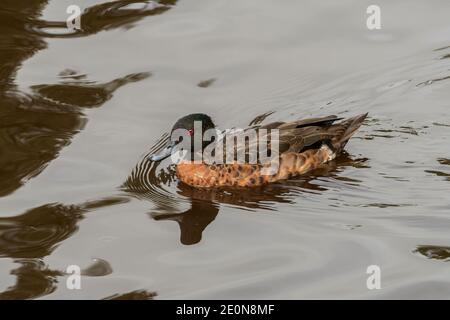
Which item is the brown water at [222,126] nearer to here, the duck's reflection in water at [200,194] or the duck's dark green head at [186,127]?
the duck's reflection in water at [200,194]

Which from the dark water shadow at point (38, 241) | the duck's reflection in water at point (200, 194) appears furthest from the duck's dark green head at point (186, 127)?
the dark water shadow at point (38, 241)

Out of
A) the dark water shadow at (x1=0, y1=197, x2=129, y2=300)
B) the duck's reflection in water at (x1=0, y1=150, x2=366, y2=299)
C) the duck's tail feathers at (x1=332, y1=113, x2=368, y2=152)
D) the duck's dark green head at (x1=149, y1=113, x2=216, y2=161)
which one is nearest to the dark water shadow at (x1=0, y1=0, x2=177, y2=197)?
the dark water shadow at (x1=0, y1=197, x2=129, y2=300)

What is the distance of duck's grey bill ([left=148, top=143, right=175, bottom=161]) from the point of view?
34.1ft

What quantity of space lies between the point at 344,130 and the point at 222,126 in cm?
148

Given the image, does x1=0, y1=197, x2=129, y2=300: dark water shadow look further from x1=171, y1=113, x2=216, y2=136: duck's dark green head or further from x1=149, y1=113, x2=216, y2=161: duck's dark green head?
x1=171, y1=113, x2=216, y2=136: duck's dark green head

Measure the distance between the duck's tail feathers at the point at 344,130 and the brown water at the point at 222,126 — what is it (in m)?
0.18

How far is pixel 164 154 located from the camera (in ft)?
34.3

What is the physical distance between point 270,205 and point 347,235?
3.65ft

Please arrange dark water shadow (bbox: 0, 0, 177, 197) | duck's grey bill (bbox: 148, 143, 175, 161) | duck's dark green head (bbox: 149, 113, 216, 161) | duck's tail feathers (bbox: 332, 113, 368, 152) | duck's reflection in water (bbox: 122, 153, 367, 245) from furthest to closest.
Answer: duck's tail feathers (bbox: 332, 113, 368, 152) < dark water shadow (bbox: 0, 0, 177, 197) < duck's dark green head (bbox: 149, 113, 216, 161) < duck's grey bill (bbox: 148, 143, 175, 161) < duck's reflection in water (bbox: 122, 153, 367, 245)

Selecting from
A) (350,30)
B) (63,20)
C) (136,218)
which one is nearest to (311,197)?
(136,218)

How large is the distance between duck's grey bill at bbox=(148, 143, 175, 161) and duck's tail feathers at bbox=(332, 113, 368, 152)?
177 cm

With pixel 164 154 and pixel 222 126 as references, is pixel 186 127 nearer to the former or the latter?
pixel 164 154

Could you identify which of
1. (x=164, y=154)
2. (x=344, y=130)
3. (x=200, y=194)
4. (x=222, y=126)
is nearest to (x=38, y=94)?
(x=222, y=126)

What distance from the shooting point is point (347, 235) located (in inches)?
352
